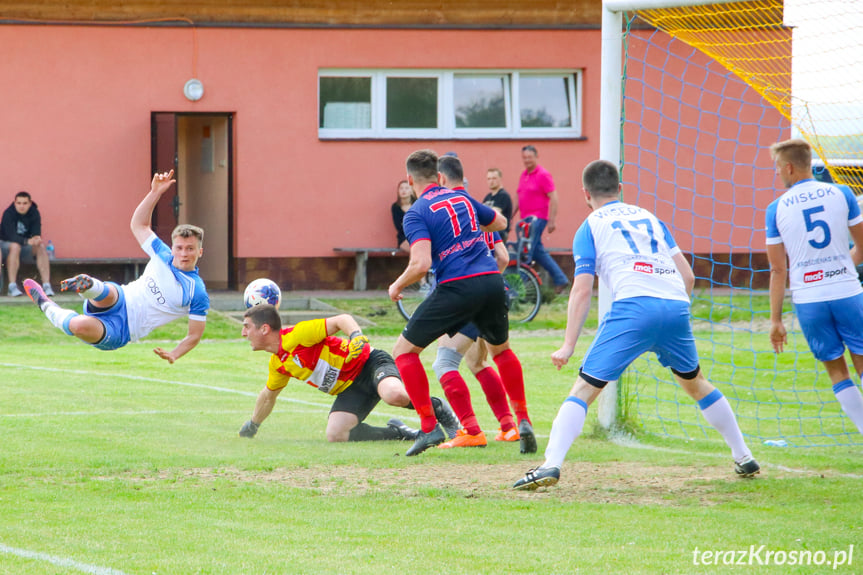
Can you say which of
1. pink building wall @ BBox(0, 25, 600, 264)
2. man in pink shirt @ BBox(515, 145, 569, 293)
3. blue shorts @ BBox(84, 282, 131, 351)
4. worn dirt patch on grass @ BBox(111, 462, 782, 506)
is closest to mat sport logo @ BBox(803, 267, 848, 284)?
worn dirt patch on grass @ BBox(111, 462, 782, 506)

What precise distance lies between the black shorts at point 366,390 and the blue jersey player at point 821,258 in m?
3.04

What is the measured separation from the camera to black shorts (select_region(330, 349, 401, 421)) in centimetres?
872

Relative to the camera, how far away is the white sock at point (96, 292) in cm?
839

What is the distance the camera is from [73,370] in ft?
41.0

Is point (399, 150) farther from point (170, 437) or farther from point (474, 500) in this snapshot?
point (474, 500)

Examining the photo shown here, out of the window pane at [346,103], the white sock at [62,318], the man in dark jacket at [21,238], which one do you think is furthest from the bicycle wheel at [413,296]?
the white sock at [62,318]

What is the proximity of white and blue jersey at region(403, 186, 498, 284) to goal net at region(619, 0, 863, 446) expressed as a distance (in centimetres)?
195

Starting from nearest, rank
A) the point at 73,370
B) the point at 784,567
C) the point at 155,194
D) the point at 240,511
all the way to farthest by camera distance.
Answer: the point at 784,567
the point at 240,511
the point at 155,194
the point at 73,370

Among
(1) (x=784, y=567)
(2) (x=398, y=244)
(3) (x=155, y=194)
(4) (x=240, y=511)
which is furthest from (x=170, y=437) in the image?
(2) (x=398, y=244)

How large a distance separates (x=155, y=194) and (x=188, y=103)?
11938mm

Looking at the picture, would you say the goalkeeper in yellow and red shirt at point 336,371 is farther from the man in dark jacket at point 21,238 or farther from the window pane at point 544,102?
the window pane at point 544,102

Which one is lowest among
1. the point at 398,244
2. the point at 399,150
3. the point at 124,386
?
the point at 124,386

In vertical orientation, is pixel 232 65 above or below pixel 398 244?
above

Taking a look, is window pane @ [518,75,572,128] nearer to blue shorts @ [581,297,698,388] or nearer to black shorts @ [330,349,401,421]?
black shorts @ [330,349,401,421]
